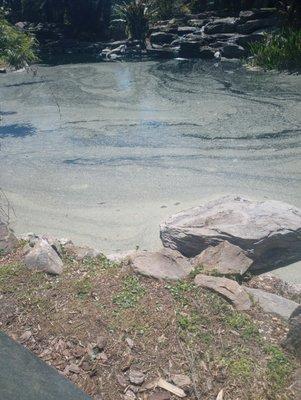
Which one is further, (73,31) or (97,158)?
(73,31)

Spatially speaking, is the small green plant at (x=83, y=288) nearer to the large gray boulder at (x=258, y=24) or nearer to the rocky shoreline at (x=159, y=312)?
the rocky shoreline at (x=159, y=312)

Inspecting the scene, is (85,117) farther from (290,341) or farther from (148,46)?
(148,46)

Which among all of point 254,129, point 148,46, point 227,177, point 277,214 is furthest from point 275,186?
point 148,46

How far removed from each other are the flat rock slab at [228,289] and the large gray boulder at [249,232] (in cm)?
77

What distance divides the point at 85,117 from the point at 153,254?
6565 mm

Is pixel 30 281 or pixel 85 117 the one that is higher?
pixel 30 281

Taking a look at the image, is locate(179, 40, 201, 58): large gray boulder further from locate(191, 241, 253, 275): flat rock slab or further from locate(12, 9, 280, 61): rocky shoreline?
locate(191, 241, 253, 275): flat rock slab

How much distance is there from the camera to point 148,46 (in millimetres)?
19516

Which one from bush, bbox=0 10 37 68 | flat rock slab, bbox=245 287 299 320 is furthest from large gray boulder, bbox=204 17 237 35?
flat rock slab, bbox=245 287 299 320

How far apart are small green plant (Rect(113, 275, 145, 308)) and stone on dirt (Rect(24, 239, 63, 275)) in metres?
0.57

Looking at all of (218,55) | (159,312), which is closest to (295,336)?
(159,312)

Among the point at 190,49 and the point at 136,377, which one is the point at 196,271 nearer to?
the point at 136,377

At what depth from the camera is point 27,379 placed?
1.54 metres

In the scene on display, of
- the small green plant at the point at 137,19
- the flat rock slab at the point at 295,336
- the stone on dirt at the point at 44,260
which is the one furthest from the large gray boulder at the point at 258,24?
the flat rock slab at the point at 295,336
